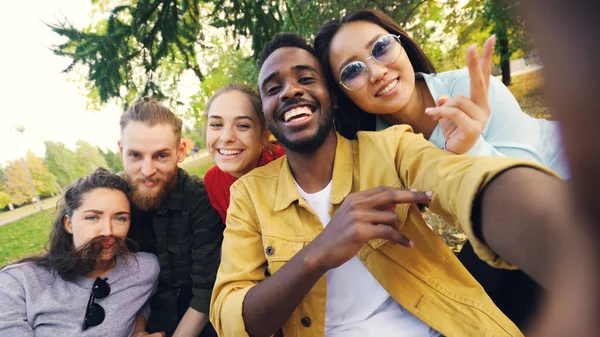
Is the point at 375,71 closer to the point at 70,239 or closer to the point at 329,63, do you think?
the point at 329,63

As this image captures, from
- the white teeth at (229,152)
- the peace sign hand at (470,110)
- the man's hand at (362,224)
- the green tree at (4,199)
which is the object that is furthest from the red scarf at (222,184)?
the green tree at (4,199)

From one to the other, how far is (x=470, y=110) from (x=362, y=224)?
84 centimetres

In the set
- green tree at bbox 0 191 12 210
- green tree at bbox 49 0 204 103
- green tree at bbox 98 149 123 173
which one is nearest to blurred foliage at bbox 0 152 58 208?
green tree at bbox 0 191 12 210


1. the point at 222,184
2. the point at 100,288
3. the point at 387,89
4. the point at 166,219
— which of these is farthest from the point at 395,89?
the point at 100,288

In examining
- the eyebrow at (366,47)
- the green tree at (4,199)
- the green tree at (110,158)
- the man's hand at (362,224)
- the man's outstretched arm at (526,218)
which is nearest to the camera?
the man's outstretched arm at (526,218)

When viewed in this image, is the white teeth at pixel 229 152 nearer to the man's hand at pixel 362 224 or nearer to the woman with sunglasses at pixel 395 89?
the woman with sunglasses at pixel 395 89

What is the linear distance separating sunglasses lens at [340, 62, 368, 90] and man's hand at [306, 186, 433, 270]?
1165mm

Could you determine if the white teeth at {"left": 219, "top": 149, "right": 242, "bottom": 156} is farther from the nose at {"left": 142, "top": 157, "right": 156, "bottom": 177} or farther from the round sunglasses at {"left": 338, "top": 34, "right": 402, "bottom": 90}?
the round sunglasses at {"left": 338, "top": 34, "right": 402, "bottom": 90}

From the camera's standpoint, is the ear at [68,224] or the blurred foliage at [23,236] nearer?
the ear at [68,224]

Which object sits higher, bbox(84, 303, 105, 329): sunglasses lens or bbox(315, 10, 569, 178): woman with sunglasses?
bbox(315, 10, 569, 178): woman with sunglasses

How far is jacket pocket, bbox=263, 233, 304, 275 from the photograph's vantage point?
1727 millimetres

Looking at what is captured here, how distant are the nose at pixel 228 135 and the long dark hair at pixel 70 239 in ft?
3.01

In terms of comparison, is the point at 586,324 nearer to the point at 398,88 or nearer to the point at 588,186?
the point at 588,186

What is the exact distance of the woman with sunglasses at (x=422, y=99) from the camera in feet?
5.45
